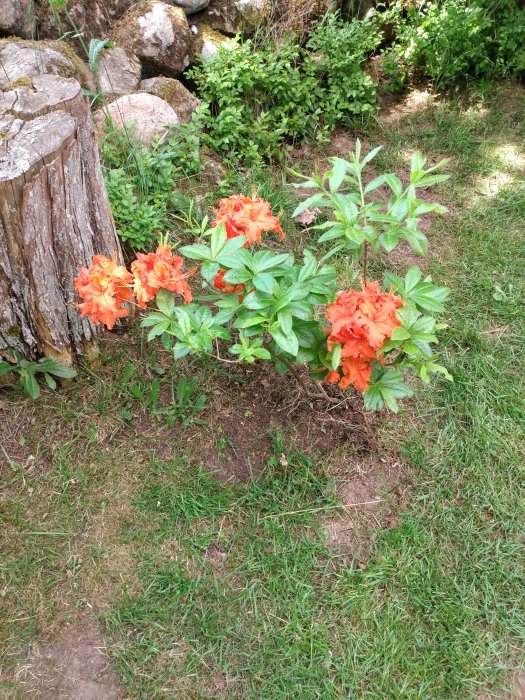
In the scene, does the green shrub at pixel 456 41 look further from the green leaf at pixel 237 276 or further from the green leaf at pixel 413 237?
the green leaf at pixel 237 276

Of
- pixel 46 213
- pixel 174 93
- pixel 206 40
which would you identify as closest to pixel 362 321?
pixel 46 213

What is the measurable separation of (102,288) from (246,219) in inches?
19.5

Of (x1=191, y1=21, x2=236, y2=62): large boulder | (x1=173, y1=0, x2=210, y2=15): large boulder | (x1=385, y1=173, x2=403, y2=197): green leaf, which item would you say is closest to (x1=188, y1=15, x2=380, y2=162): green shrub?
(x1=191, y1=21, x2=236, y2=62): large boulder

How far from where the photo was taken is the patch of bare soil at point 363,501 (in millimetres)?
2252

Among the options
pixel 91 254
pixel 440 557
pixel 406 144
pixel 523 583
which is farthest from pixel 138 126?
pixel 523 583

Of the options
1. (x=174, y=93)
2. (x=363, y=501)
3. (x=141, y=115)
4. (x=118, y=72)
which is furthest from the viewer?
(x=174, y=93)

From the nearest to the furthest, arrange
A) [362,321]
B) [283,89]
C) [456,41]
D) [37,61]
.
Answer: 1. [362,321]
2. [37,61]
3. [283,89]
4. [456,41]

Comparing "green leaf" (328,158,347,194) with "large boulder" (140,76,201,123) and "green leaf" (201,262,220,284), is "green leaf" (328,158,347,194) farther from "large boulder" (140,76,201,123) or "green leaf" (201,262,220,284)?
"large boulder" (140,76,201,123)

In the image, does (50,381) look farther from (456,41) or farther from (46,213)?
(456,41)

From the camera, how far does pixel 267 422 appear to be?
2510mm

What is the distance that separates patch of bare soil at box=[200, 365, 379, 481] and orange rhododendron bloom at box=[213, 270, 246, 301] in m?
0.66

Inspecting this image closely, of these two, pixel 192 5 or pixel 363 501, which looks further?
pixel 192 5

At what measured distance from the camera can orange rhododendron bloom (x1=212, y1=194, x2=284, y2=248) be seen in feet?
6.37

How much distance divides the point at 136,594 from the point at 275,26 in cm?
330
